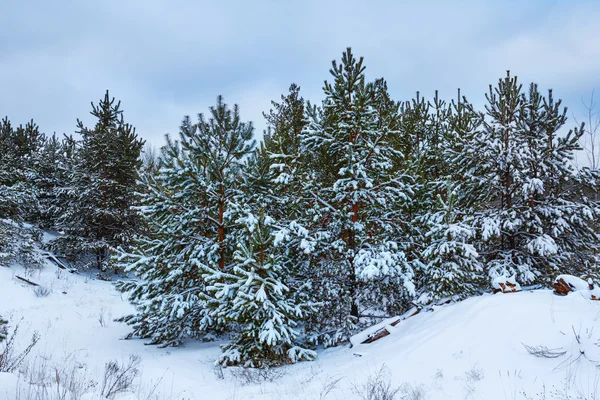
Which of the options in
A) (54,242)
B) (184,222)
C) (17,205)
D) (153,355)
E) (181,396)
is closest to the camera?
(181,396)

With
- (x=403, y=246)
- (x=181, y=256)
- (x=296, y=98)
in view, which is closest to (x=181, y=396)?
(x=181, y=256)

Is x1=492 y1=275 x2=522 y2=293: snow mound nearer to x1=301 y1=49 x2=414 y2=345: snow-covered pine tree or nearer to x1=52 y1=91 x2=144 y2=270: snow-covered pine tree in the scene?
x1=301 y1=49 x2=414 y2=345: snow-covered pine tree

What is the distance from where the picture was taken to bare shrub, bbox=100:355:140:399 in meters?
5.16

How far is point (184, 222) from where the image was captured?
30.0 feet

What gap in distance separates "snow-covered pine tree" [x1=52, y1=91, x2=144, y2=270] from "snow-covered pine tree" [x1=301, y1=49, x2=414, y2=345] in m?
11.0

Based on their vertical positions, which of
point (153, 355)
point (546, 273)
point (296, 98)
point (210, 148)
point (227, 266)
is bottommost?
point (153, 355)

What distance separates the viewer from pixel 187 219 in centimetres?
919

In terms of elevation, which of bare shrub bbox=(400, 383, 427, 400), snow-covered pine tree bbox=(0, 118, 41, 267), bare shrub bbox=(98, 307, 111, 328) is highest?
snow-covered pine tree bbox=(0, 118, 41, 267)

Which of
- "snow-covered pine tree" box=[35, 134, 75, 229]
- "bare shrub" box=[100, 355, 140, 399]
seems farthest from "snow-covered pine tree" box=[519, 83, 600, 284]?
"snow-covered pine tree" box=[35, 134, 75, 229]

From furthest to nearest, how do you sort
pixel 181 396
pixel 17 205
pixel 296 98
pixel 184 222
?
pixel 17 205, pixel 296 98, pixel 184 222, pixel 181 396

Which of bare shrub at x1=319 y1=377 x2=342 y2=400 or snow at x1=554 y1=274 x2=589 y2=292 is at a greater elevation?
snow at x1=554 y1=274 x2=589 y2=292

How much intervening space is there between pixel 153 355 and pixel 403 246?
23.1 ft

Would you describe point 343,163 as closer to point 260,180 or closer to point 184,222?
point 260,180

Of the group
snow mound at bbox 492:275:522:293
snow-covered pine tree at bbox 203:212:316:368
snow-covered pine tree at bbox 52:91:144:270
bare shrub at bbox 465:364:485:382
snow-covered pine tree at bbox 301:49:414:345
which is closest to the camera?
bare shrub at bbox 465:364:485:382
